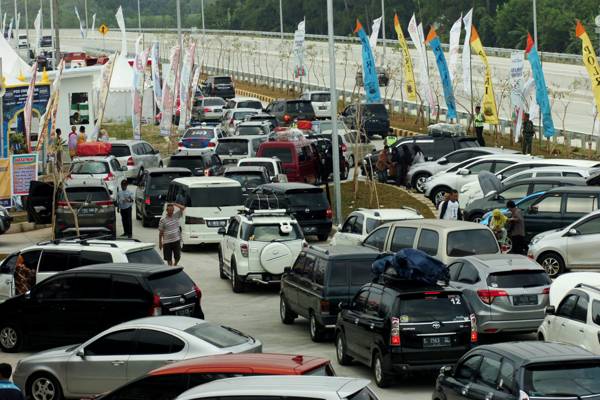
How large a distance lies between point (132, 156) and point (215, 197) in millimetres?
13968

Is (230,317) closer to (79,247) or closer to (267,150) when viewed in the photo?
(79,247)

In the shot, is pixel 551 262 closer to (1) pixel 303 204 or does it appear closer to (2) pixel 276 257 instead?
(2) pixel 276 257

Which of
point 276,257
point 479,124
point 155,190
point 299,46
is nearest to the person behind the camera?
point 276,257

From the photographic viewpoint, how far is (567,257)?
23.9 meters

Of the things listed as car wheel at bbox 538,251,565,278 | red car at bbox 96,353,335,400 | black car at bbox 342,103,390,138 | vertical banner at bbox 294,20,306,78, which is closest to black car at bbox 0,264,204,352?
red car at bbox 96,353,335,400

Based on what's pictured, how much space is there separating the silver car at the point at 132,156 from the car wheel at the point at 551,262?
2175 centimetres

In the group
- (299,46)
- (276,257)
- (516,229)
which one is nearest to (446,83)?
(299,46)

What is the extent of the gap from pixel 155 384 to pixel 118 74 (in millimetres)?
55781

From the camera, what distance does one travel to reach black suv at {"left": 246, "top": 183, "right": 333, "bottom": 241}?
31031 millimetres

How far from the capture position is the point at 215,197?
31.0 meters

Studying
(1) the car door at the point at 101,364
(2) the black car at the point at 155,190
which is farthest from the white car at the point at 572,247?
(2) the black car at the point at 155,190

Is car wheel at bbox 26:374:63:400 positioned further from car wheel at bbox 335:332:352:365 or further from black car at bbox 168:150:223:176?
black car at bbox 168:150:223:176

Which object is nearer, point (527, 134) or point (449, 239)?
point (449, 239)

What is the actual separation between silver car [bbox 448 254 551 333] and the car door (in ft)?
Answer: 18.6
